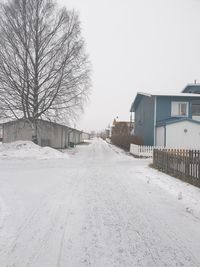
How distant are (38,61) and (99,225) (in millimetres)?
21519

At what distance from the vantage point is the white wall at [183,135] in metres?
22.9

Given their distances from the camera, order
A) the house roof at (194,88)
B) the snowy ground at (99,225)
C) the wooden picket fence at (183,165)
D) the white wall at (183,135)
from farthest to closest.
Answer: the house roof at (194,88) < the white wall at (183,135) < the wooden picket fence at (183,165) < the snowy ground at (99,225)

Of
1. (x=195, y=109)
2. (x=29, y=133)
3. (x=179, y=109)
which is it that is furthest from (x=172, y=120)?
(x=29, y=133)

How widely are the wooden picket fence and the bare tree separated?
14013 mm

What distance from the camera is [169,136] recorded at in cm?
2289

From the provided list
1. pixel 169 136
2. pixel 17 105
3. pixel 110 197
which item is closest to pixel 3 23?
pixel 17 105

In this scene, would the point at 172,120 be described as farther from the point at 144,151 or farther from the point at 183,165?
the point at 183,165

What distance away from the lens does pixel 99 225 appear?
16.1 ft

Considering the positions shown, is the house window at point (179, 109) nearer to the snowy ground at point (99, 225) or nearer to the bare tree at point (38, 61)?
the bare tree at point (38, 61)

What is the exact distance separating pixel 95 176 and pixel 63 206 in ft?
15.6

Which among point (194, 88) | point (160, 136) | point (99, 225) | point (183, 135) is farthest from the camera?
point (194, 88)

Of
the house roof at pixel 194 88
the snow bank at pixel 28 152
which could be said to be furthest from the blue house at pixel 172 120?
the snow bank at pixel 28 152

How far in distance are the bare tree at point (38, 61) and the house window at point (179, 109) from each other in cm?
988

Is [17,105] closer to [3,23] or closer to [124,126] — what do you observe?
[3,23]
